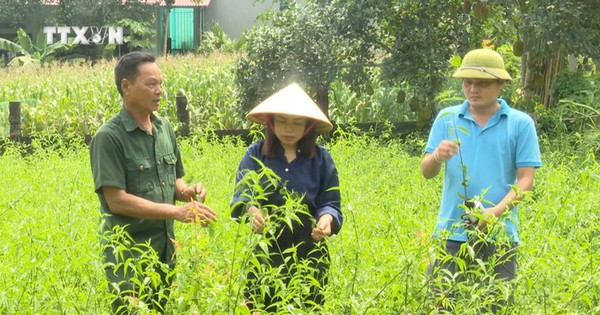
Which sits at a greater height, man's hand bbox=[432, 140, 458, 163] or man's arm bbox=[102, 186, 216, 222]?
man's hand bbox=[432, 140, 458, 163]

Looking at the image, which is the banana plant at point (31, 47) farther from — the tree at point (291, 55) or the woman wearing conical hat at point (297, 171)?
the woman wearing conical hat at point (297, 171)

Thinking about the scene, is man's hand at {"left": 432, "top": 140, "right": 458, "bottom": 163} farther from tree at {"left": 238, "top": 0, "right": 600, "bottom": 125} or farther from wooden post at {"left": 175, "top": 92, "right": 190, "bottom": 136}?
wooden post at {"left": 175, "top": 92, "right": 190, "bottom": 136}

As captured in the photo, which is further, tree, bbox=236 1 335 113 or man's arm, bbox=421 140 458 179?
tree, bbox=236 1 335 113

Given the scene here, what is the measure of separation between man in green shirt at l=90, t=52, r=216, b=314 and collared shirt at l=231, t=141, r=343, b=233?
29 cm

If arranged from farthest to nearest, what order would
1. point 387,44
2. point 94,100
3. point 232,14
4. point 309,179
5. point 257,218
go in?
point 232,14
point 94,100
point 387,44
point 309,179
point 257,218

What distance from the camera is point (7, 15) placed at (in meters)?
32.3

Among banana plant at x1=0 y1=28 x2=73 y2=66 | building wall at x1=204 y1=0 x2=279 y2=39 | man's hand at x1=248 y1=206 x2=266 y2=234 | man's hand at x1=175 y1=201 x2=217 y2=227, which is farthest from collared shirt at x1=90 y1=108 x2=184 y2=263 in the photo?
building wall at x1=204 y1=0 x2=279 y2=39

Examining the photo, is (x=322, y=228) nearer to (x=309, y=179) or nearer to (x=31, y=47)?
(x=309, y=179)

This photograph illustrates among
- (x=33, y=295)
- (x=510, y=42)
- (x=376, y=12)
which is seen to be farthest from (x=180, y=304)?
(x=510, y=42)

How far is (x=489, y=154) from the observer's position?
4371mm

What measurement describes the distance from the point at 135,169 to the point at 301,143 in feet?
2.20

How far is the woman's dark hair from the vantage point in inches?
168

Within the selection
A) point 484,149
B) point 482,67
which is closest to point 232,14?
point 482,67

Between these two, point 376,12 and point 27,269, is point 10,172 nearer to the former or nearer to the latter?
point 376,12
